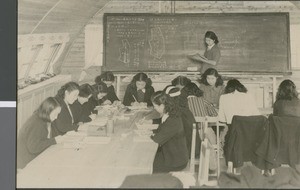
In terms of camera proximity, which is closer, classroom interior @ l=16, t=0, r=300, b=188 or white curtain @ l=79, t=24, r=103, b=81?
classroom interior @ l=16, t=0, r=300, b=188

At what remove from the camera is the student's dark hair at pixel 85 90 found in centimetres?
306

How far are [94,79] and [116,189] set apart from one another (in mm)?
757

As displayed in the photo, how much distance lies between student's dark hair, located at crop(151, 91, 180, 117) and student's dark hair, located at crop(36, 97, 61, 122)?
69 centimetres

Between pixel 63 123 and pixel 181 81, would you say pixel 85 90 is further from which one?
pixel 181 81

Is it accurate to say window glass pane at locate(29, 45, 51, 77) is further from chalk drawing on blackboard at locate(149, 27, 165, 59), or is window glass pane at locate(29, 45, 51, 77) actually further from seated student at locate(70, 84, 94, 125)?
chalk drawing on blackboard at locate(149, 27, 165, 59)

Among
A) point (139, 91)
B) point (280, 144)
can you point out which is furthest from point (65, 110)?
point (280, 144)

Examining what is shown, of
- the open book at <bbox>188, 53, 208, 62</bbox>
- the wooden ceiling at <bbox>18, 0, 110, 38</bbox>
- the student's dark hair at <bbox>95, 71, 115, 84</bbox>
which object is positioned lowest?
the student's dark hair at <bbox>95, 71, 115, 84</bbox>

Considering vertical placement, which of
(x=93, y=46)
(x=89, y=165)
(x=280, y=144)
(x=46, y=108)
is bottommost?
(x=89, y=165)

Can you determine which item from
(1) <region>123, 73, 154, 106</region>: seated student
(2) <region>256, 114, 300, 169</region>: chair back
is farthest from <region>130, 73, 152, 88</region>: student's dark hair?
(2) <region>256, 114, 300, 169</region>: chair back

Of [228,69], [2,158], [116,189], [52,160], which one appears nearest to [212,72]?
[228,69]

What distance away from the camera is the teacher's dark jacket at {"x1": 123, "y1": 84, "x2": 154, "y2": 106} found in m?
3.04

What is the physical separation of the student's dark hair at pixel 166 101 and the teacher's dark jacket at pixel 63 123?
576mm

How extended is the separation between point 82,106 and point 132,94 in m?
0.35

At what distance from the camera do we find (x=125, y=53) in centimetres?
306
